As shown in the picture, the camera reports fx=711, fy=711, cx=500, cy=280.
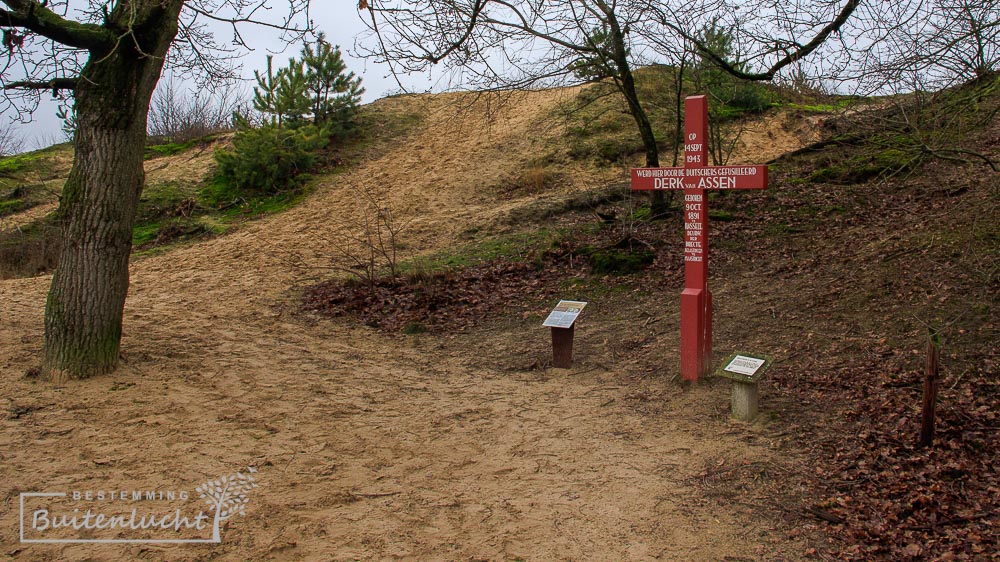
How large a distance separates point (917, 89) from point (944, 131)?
1.15ft

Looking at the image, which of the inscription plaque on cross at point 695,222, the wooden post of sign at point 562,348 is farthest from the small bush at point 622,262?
the inscription plaque on cross at point 695,222

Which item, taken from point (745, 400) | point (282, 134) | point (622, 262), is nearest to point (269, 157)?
point (282, 134)

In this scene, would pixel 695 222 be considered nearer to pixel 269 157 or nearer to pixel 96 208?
pixel 96 208

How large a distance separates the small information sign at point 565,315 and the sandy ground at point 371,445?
0.49 meters

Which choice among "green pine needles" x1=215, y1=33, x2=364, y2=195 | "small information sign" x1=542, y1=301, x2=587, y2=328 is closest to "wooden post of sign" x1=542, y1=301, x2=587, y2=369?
"small information sign" x1=542, y1=301, x2=587, y2=328

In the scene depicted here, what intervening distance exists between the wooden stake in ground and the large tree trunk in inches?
239

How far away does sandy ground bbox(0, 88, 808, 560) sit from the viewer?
3895 millimetres

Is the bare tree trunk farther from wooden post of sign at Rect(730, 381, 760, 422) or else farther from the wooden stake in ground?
the wooden stake in ground

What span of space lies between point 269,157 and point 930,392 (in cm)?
1415

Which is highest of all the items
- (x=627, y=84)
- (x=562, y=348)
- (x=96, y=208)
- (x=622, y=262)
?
(x=627, y=84)

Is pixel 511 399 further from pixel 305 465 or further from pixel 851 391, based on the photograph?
pixel 851 391

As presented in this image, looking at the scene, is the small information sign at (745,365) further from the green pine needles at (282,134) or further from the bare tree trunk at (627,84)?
the green pine needles at (282,134)

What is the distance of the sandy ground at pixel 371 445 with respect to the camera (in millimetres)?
3895

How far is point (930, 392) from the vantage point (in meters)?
4.51
